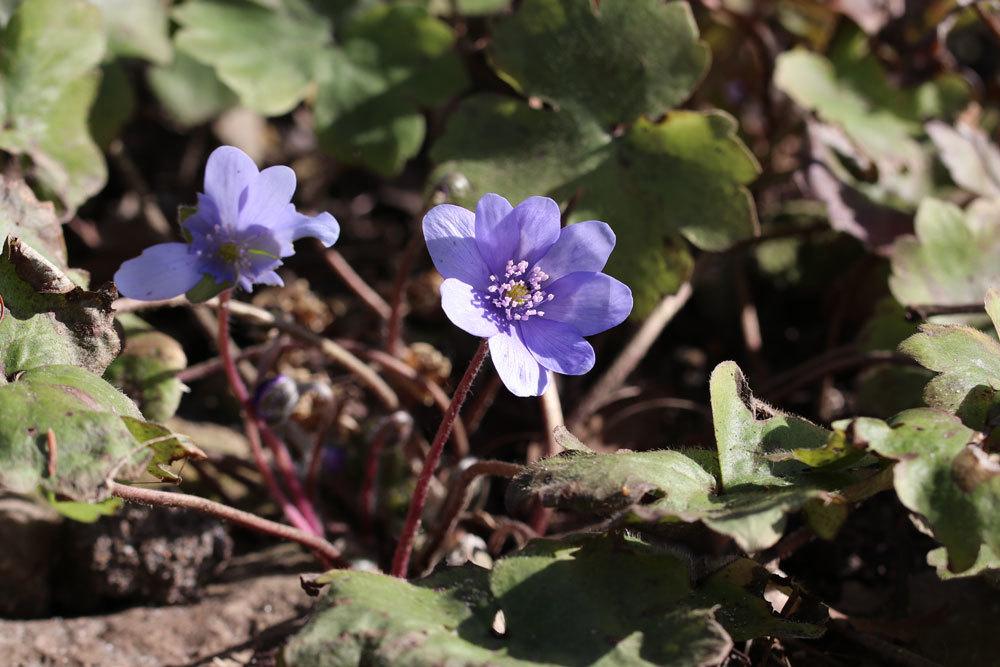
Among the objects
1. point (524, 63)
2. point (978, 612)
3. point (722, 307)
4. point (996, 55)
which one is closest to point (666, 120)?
point (524, 63)

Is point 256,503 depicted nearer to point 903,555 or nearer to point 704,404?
point 704,404

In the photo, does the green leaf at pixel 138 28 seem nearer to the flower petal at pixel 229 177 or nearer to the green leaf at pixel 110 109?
the green leaf at pixel 110 109

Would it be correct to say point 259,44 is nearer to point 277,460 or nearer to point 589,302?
point 277,460

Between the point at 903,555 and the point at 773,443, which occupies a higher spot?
the point at 773,443

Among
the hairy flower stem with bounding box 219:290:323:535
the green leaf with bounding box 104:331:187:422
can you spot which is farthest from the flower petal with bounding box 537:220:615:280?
the green leaf with bounding box 104:331:187:422

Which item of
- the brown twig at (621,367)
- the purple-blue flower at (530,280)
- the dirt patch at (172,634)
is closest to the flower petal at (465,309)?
the purple-blue flower at (530,280)

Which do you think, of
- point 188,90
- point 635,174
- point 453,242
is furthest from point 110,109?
point 453,242
